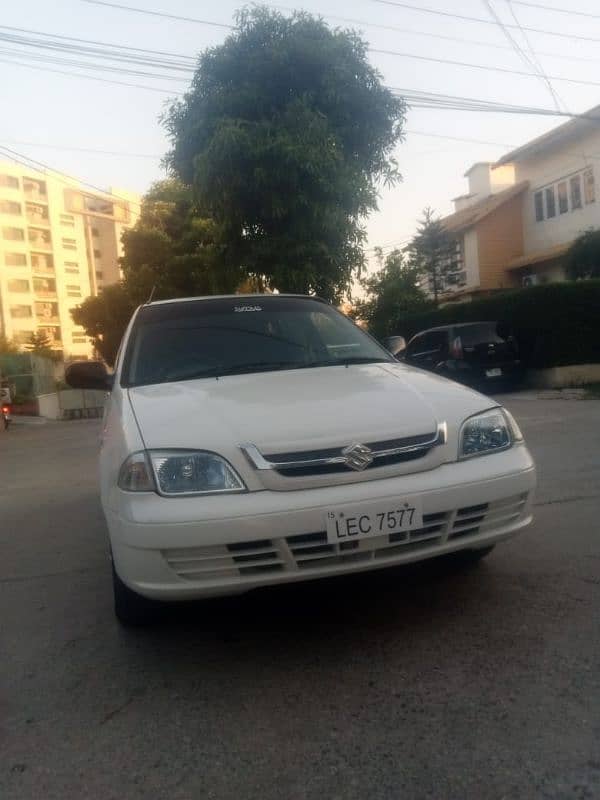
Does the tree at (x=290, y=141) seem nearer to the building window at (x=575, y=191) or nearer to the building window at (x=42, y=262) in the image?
the building window at (x=575, y=191)

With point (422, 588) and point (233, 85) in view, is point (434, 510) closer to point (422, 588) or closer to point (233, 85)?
point (422, 588)

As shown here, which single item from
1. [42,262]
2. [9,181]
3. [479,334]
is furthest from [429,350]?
[9,181]

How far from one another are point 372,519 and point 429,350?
1274 cm

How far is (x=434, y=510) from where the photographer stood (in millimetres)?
2859

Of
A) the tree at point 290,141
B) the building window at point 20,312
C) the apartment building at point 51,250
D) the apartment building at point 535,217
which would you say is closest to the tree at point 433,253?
the apartment building at point 535,217

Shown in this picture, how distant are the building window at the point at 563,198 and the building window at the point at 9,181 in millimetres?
52439

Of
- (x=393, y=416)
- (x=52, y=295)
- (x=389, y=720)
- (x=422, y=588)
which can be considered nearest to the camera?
(x=389, y=720)

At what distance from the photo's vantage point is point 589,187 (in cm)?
2412

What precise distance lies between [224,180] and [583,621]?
15.1 metres

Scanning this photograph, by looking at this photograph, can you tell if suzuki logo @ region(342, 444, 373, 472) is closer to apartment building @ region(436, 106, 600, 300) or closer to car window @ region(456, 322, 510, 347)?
car window @ region(456, 322, 510, 347)

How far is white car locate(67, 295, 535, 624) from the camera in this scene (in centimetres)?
274

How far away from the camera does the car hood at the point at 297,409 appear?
2881 mm

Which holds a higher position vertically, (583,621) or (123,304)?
(123,304)

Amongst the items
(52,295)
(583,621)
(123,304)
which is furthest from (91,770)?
(52,295)
